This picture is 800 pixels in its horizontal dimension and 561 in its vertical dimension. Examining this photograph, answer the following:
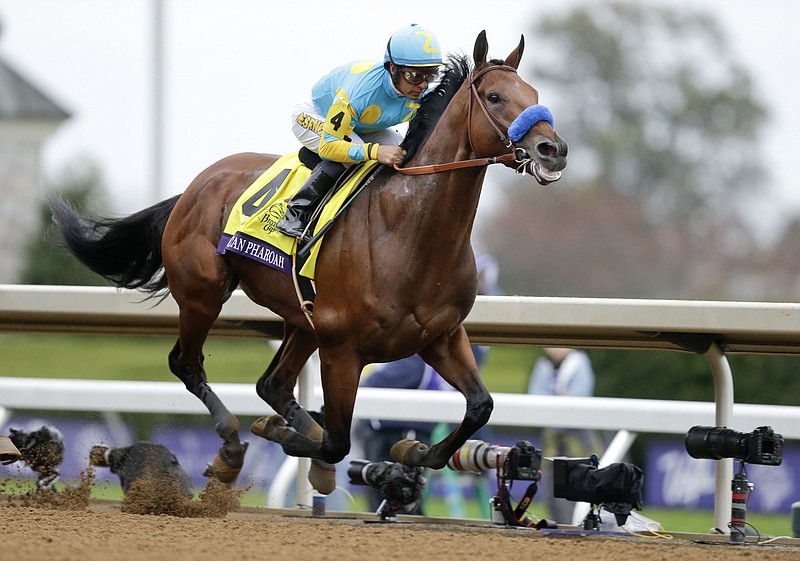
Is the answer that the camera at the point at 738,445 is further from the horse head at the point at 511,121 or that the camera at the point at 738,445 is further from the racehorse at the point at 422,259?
the horse head at the point at 511,121

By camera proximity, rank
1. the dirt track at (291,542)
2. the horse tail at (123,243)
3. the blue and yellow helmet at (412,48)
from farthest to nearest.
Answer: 1. the horse tail at (123,243)
2. the blue and yellow helmet at (412,48)
3. the dirt track at (291,542)

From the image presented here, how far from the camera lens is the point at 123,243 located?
19.3 feet

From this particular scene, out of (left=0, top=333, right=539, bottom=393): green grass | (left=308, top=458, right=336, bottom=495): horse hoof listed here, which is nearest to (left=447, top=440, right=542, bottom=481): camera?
(left=308, top=458, right=336, bottom=495): horse hoof

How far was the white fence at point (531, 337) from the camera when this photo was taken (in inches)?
190

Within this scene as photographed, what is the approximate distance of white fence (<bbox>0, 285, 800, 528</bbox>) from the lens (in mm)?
4832

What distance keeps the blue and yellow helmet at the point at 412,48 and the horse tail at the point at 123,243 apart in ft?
5.40

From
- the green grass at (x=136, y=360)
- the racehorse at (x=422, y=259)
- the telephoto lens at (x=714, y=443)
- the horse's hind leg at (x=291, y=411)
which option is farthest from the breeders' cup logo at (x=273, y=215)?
the green grass at (x=136, y=360)

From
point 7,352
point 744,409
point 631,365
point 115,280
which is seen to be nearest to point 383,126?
point 115,280

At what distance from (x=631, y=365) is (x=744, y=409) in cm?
521

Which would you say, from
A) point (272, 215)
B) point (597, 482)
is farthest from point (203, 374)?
point (597, 482)

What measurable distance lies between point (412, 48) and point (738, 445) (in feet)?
6.29

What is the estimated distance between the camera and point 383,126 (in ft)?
16.2

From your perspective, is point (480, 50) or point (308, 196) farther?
point (308, 196)

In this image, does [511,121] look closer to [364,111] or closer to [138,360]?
[364,111]
